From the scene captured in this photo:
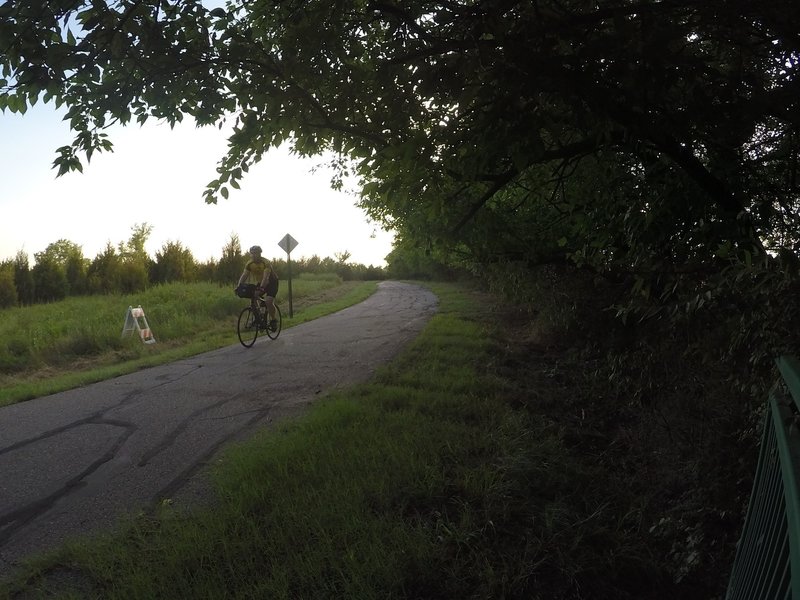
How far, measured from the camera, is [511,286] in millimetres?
9172

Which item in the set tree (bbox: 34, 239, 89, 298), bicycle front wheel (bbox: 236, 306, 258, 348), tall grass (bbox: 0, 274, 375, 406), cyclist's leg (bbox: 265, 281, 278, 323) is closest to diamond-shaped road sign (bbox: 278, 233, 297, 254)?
tall grass (bbox: 0, 274, 375, 406)

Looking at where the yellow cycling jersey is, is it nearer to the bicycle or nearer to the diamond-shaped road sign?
the bicycle

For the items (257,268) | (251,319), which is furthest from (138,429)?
(257,268)

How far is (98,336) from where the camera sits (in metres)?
13.4

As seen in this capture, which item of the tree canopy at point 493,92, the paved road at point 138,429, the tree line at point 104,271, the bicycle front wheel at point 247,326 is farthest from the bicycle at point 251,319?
the tree line at point 104,271

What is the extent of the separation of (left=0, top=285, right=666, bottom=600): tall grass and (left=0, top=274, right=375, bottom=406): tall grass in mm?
5544

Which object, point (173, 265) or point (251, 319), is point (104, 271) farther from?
point (251, 319)

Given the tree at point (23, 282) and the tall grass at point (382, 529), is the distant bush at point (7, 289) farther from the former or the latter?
the tall grass at point (382, 529)

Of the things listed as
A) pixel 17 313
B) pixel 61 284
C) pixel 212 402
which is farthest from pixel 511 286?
pixel 61 284

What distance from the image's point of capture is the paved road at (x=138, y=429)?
13.5ft

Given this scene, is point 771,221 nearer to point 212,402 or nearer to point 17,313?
point 212,402

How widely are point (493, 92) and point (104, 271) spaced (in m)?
26.2

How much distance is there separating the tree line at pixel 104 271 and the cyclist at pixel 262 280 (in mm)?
14710

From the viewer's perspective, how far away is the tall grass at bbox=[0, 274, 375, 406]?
33.8ft
